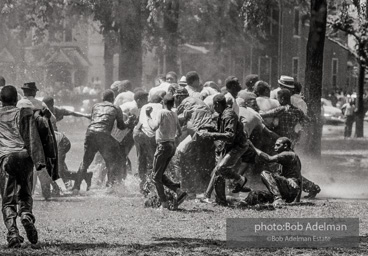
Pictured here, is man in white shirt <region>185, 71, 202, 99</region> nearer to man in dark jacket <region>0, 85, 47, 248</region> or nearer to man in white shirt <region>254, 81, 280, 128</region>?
man in white shirt <region>254, 81, 280, 128</region>

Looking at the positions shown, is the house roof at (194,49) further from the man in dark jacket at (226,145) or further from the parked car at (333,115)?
the man in dark jacket at (226,145)

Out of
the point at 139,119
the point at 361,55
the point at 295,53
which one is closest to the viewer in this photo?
the point at 139,119

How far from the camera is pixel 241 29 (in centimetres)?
3144

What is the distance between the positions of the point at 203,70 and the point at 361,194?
3337 cm

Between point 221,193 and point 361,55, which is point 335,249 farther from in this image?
point 361,55

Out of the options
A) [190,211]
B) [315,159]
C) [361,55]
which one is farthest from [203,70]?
[190,211]

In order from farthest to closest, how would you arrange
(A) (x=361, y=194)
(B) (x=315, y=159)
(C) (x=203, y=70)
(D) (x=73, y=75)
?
(D) (x=73, y=75), (C) (x=203, y=70), (B) (x=315, y=159), (A) (x=361, y=194)

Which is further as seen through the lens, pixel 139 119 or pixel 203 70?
pixel 203 70

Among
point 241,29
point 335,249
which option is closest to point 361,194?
point 335,249

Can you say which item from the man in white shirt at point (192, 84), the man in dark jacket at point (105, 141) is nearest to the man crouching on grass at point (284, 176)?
the man in white shirt at point (192, 84)

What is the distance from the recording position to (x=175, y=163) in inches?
585

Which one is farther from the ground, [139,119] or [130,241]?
[139,119]

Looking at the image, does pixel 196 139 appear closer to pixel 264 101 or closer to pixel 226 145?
pixel 226 145

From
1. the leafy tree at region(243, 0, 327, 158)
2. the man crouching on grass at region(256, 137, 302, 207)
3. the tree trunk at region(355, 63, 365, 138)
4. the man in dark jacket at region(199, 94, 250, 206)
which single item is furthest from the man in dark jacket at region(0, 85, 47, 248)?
the tree trunk at region(355, 63, 365, 138)
